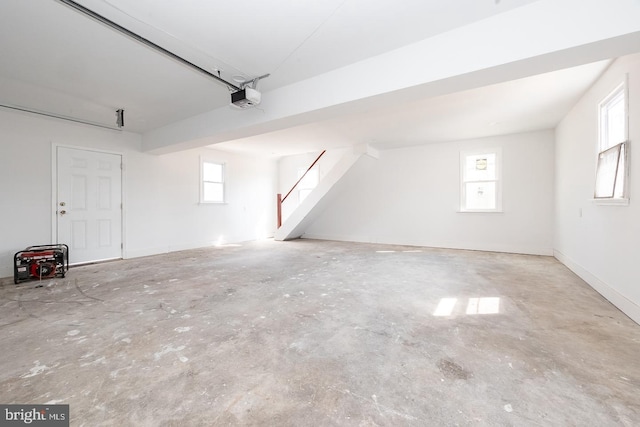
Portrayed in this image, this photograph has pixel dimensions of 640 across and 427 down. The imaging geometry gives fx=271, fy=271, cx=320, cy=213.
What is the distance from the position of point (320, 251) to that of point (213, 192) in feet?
11.2

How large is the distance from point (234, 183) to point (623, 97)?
7592mm

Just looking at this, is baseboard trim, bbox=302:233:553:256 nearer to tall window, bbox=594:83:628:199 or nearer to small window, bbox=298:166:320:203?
small window, bbox=298:166:320:203

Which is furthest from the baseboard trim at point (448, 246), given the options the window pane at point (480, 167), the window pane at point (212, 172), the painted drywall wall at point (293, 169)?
the window pane at point (212, 172)


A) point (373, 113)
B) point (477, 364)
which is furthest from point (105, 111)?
point (477, 364)

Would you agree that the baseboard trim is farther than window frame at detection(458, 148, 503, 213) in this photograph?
No

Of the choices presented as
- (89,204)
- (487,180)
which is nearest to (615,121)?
(487,180)

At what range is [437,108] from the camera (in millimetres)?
4344

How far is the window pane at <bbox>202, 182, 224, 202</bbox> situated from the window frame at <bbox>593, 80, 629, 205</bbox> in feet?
24.6

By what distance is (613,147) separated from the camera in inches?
117

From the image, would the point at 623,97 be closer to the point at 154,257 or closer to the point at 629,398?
the point at 629,398

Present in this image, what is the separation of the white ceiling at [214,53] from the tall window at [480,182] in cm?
159

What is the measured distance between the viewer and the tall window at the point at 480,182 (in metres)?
6.29
